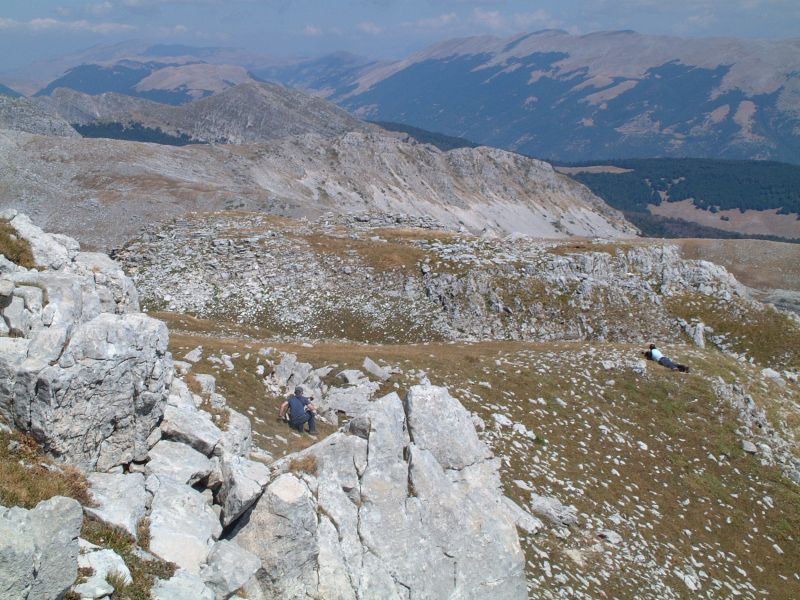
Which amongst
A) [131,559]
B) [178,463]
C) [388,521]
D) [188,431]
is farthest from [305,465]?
[131,559]

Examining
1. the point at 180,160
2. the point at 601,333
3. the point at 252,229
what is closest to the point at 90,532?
the point at 601,333

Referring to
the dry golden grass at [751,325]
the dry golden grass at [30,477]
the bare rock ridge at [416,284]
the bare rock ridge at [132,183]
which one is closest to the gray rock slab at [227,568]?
the dry golden grass at [30,477]

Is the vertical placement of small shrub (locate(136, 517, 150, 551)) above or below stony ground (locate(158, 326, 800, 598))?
above

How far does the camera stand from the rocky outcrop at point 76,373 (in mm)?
11766

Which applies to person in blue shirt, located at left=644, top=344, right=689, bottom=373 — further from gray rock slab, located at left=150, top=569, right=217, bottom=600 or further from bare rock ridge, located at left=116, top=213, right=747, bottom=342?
gray rock slab, located at left=150, top=569, right=217, bottom=600

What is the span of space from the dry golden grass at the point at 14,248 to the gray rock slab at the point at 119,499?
972cm

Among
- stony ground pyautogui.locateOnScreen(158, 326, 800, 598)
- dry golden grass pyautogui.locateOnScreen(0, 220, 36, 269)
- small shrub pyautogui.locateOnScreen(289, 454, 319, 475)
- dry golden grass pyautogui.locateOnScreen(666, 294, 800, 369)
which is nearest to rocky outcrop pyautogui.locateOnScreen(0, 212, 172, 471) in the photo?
dry golden grass pyautogui.locateOnScreen(0, 220, 36, 269)

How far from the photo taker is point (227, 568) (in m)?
11.2

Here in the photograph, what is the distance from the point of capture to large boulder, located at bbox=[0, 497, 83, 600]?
318 inches

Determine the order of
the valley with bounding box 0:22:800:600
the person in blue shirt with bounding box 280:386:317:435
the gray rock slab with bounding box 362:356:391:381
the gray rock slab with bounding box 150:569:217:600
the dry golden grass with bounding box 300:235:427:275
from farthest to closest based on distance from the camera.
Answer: the dry golden grass with bounding box 300:235:427:275 → the gray rock slab with bounding box 362:356:391:381 → the person in blue shirt with bounding box 280:386:317:435 → the valley with bounding box 0:22:800:600 → the gray rock slab with bounding box 150:569:217:600

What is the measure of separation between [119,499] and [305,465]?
430 centimetres

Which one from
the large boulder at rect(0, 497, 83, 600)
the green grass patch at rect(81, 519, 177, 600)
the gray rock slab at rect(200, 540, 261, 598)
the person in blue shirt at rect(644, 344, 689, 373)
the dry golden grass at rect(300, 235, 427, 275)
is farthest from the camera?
the dry golden grass at rect(300, 235, 427, 275)

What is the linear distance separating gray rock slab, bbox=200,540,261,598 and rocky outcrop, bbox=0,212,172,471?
3514 millimetres

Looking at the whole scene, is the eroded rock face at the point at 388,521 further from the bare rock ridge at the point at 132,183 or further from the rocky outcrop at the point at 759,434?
the bare rock ridge at the point at 132,183
